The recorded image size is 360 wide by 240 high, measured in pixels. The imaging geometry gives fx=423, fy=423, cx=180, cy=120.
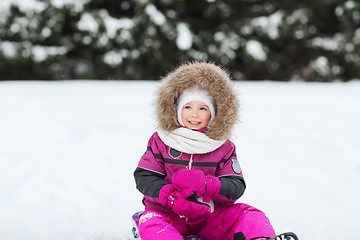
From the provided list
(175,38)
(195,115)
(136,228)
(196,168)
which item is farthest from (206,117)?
(175,38)

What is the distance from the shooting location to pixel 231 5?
11.6 meters

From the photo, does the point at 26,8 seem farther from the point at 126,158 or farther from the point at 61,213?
the point at 61,213

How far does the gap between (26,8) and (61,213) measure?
28.2 ft

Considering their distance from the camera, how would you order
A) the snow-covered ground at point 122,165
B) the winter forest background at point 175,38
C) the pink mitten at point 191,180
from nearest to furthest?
the pink mitten at point 191,180, the snow-covered ground at point 122,165, the winter forest background at point 175,38

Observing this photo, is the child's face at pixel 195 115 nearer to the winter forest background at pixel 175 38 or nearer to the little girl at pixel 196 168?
the little girl at pixel 196 168

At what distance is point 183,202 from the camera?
1432mm

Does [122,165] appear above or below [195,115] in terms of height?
below

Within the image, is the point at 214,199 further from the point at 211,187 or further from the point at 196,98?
the point at 196,98

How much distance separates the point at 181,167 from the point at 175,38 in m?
9.19

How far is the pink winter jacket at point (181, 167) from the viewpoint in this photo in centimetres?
154

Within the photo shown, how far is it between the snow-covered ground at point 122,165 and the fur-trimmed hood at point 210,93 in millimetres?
247

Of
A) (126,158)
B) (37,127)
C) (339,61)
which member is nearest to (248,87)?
(339,61)

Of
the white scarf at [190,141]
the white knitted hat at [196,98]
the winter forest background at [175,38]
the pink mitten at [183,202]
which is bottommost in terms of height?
the pink mitten at [183,202]

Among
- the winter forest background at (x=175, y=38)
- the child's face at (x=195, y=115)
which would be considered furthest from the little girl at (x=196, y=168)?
the winter forest background at (x=175, y=38)
